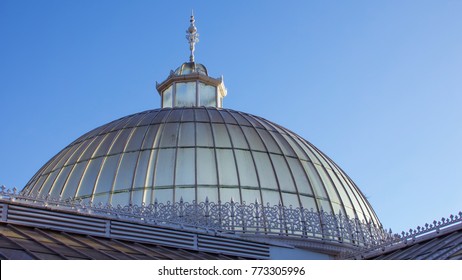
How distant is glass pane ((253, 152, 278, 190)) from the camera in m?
24.8

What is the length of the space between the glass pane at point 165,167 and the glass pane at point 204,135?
1149mm

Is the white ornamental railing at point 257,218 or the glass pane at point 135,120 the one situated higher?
the glass pane at point 135,120

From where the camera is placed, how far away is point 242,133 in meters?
27.5

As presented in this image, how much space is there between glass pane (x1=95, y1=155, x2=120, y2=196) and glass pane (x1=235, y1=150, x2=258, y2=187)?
14.3ft

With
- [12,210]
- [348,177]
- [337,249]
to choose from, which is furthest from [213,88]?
[12,210]

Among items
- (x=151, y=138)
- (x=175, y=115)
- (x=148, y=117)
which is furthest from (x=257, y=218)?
(x=148, y=117)

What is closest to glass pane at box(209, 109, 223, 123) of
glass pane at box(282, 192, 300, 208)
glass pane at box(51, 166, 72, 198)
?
glass pane at box(282, 192, 300, 208)

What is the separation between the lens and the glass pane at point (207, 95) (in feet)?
109

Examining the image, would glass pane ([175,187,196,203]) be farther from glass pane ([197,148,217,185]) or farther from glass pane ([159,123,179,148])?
glass pane ([159,123,179,148])

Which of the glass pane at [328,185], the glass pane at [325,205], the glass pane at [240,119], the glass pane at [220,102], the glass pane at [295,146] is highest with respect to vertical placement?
the glass pane at [220,102]

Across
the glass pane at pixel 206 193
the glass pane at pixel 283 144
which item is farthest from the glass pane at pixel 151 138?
the glass pane at pixel 283 144

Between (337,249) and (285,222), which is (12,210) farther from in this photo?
(337,249)

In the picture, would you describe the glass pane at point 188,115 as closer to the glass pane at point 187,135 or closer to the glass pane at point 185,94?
the glass pane at point 187,135

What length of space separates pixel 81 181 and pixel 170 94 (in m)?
9.07
